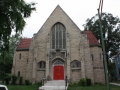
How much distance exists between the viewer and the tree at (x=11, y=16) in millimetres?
13065

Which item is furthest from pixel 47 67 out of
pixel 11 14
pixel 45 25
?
pixel 11 14

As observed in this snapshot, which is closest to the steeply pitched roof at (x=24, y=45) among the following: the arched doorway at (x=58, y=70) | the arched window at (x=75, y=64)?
the arched doorway at (x=58, y=70)

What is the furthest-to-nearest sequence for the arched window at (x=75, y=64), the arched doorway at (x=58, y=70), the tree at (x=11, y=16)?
the arched doorway at (x=58, y=70)
the arched window at (x=75, y=64)
the tree at (x=11, y=16)

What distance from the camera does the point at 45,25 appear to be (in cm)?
2655

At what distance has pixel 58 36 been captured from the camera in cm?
2594

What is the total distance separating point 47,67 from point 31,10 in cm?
1130

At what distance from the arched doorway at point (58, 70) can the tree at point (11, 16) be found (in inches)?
442

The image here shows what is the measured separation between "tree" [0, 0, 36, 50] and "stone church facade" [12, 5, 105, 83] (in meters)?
10.7

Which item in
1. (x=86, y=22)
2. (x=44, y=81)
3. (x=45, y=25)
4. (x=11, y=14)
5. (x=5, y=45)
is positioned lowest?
(x=44, y=81)

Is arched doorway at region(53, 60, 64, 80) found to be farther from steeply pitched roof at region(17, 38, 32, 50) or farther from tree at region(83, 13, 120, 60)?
tree at region(83, 13, 120, 60)

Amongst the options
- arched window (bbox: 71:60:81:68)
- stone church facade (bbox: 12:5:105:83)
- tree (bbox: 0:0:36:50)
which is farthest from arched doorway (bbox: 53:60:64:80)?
tree (bbox: 0:0:36:50)

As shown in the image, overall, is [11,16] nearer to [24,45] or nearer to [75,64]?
[75,64]

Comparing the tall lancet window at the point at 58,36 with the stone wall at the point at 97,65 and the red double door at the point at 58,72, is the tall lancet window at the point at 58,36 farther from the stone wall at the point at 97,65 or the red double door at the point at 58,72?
the stone wall at the point at 97,65

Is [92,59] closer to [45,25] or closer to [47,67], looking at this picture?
[47,67]
